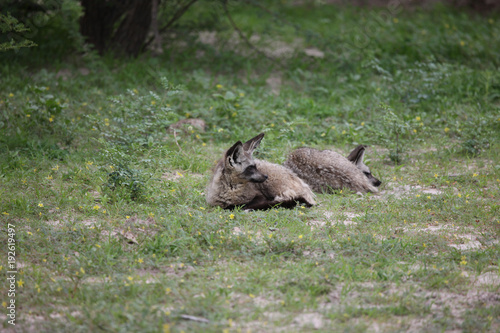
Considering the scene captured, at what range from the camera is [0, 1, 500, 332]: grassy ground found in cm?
440

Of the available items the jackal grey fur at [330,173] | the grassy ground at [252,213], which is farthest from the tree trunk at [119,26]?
the jackal grey fur at [330,173]

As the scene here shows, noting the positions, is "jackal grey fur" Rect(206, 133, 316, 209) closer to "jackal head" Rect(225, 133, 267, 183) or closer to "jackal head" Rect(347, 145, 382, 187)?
"jackal head" Rect(225, 133, 267, 183)

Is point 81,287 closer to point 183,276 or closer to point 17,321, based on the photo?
point 17,321

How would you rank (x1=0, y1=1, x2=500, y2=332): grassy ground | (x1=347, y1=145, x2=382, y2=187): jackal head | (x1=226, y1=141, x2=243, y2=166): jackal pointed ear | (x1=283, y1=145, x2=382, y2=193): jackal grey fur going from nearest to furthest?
(x1=0, y1=1, x2=500, y2=332): grassy ground, (x1=226, y1=141, x2=243, y2=166): jackal pointed ear, (x1=283, y1=145, x2=382, y2=193): jackal grey fur, (x1=347, y1=145, x2=382, y2=187): jackal head

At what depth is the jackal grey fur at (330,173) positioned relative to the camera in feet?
23.7

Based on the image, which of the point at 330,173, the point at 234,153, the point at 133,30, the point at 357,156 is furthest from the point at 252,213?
the point at 133,30

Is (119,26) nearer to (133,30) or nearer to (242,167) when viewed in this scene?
(133,30)

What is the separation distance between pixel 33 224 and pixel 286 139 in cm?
456

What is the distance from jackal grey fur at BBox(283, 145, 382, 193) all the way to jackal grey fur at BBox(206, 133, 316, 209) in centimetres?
63

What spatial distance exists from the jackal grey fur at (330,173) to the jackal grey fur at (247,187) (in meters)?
0.63

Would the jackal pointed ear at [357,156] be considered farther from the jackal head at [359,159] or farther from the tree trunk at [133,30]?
the tree trunk at [133,30]

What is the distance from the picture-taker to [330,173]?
23.9 ft

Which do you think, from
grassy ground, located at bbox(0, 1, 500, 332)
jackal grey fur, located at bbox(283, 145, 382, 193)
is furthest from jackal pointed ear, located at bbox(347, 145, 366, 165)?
grassy ground, located at bbox(0, 1, 500, 332)

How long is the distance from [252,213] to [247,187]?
0.44m
